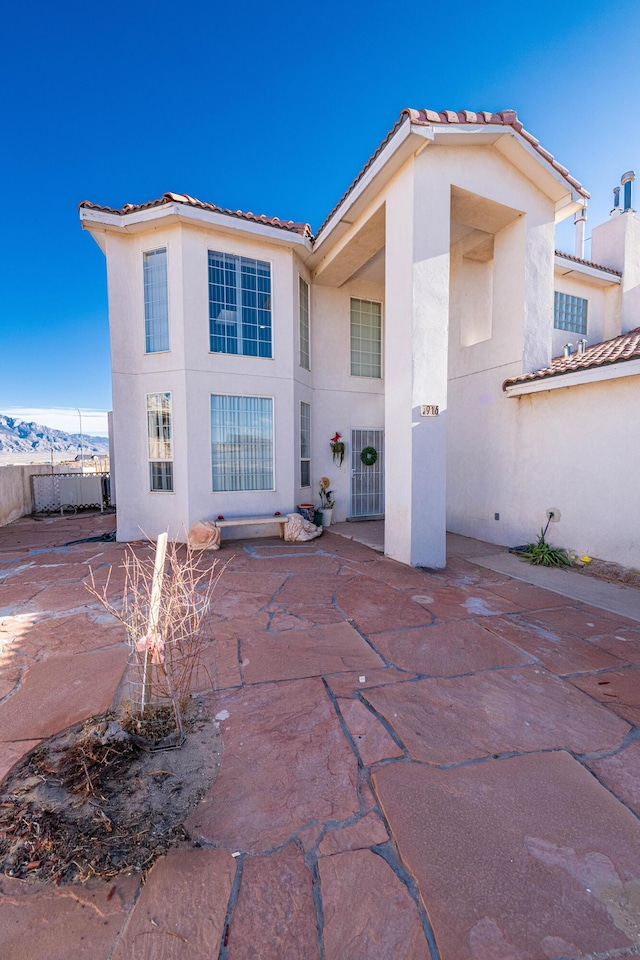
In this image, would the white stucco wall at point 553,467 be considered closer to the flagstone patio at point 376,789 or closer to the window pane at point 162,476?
the flagstone patio at point 376,789

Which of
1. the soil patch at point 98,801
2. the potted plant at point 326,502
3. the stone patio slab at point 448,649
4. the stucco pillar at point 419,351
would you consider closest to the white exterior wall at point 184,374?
the potted plant at point 326,502

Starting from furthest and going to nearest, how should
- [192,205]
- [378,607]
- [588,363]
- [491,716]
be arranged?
[192,205], [588,363], [378,607], [491,716]

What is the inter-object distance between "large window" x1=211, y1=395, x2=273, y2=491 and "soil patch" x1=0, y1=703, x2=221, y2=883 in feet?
19.4

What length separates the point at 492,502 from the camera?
310 inches

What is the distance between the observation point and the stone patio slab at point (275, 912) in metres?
1.32

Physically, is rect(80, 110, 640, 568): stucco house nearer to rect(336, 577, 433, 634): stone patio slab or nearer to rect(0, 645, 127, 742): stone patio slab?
rect(336, 577, 433, 634): stone patio slab

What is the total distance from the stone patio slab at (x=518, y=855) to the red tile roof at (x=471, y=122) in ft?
24.2

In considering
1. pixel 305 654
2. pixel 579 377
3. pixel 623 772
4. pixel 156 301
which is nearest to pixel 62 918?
pixel 305 654

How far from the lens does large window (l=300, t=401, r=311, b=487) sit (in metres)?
9.12

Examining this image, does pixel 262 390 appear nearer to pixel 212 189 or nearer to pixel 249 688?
pixel 212 189

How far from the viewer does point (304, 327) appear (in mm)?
9047

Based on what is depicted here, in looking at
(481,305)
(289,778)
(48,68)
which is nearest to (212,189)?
(48,68)

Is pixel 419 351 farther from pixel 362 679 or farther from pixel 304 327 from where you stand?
pixel 362 679

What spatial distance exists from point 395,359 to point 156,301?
509cm
